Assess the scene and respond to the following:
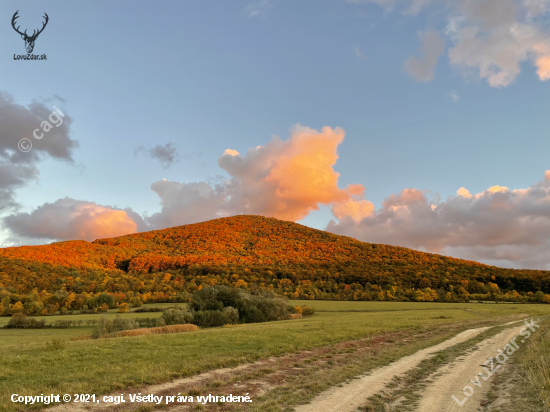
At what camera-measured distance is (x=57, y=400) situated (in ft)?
32.4

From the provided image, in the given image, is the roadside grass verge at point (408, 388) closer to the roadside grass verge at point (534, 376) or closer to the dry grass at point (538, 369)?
the roadside grass verge at point (534, 376)

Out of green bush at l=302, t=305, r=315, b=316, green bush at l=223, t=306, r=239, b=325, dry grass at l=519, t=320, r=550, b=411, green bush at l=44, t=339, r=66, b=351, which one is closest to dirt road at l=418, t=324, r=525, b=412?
dry grass at l=519, t=320, r=550, b=411

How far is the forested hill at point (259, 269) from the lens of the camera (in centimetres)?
9144

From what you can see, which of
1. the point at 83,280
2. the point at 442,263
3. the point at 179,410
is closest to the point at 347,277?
the point at 442,263

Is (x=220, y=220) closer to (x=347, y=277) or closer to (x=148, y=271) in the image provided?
(x=148, y=271)

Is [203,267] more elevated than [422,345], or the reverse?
[203,267]

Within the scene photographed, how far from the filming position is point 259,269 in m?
116

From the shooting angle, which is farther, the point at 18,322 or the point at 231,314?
the point at 18,322

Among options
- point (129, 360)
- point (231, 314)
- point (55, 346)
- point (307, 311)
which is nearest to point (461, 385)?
point (129, 360)

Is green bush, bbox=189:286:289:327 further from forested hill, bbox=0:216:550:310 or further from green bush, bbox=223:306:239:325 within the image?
forested hill, bbox=0:216:550:310

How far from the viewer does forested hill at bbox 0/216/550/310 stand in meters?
91.4

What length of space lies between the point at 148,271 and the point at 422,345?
4714 inches

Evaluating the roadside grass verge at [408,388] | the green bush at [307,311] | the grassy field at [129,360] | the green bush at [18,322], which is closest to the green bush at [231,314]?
the green bush at [307,311]

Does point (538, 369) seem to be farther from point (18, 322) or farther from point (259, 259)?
point (259, 259)
